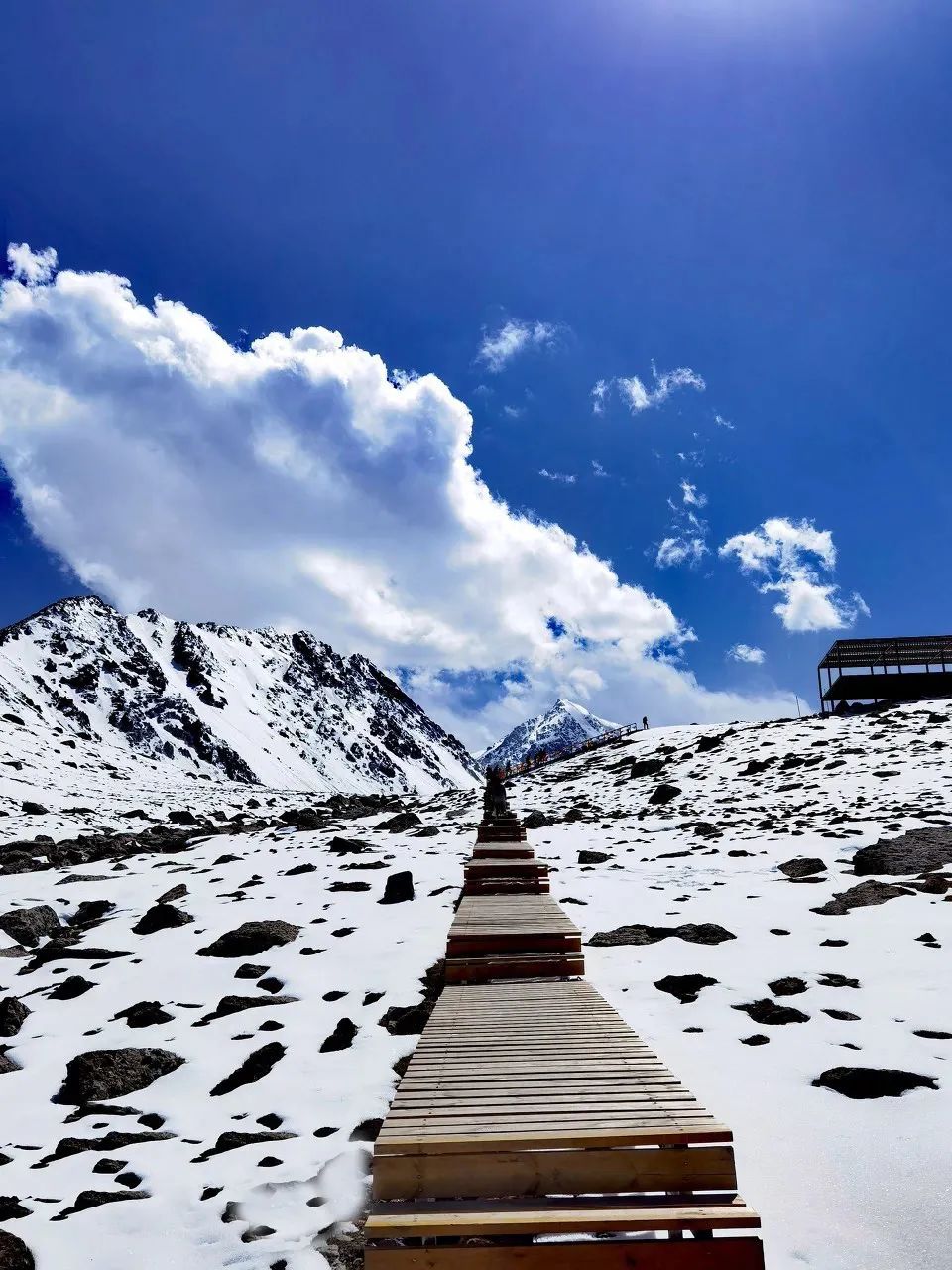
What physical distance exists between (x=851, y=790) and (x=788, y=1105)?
20648 mm

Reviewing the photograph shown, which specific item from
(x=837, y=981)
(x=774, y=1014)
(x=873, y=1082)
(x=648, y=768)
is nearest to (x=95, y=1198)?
(x=873, y=1082)

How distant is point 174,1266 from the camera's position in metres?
5.19

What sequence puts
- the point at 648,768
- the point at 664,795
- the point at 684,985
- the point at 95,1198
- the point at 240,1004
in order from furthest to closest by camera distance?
1. the point at 648,768
2. the point at 664,795
3. the point at 240,1004
4. the point at 684,985
5. the point at 95,1198

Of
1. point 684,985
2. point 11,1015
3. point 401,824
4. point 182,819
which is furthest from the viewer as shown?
point 182,819

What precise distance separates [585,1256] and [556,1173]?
426mm

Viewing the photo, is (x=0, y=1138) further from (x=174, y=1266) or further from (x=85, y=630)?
(x=85, y=630)

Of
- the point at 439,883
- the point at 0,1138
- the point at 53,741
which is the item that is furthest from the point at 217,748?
the point at 0,1138

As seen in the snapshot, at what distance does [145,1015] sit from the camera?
996 cm

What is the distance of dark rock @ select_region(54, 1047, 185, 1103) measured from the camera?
794 cm

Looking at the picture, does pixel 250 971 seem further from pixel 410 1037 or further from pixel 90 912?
pixel 90 912

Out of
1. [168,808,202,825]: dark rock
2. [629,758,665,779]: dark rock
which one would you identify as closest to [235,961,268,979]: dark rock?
[168,808,202,825]: dark rock

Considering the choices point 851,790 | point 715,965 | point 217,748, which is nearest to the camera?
point 715,965

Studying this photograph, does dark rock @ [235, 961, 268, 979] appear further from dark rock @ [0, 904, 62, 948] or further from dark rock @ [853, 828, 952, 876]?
dark rock @ [853, 828, 952, 876]

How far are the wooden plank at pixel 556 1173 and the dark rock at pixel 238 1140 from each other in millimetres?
3698
